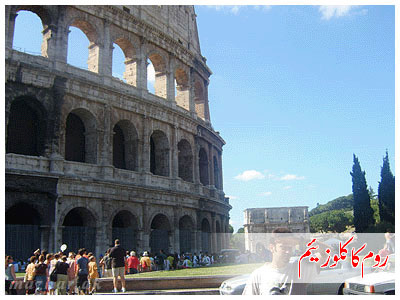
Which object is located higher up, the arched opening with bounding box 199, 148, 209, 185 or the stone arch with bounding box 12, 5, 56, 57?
the stone arch with bounding box 12, 5, 56, 57

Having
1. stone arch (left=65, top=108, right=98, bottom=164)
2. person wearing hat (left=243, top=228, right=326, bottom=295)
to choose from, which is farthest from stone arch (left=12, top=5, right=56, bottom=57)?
person wearing hat (left=243, top=228, right=326, bottom=295)

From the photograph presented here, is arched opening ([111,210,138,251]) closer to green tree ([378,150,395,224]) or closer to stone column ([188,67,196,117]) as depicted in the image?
stone column ([188,67,196,117])

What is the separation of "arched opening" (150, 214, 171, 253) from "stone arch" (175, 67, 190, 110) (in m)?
7.30

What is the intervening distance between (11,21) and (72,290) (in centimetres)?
1273

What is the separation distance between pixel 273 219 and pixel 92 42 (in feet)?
117

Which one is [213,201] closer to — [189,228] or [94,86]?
[189,228]

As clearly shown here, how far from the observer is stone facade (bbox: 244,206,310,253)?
51.5 meters

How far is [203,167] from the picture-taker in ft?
97.1

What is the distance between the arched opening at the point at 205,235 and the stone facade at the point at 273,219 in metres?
23.3

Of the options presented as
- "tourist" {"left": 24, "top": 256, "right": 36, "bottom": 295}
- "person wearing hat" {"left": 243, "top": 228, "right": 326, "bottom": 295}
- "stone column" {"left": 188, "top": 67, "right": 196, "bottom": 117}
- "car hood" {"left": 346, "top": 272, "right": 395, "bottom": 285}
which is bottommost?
"tourist" {"left": 24, "top": 256, "right": 36, "bottom": 295}

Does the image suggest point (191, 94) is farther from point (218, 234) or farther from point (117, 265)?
point (117, 265)

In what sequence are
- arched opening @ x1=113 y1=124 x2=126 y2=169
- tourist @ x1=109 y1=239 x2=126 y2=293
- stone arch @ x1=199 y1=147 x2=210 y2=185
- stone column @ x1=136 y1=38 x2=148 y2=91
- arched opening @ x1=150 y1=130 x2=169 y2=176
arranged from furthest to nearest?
stone arch @ x1=199 y1=147 x2=210 y2=185, arched opening @ x1=150 y1=130 x2=169 y2=176, stone column @ x1=136 y1=38 x2=148 y2=91, arched opening @ x1=113 y1=124 x2=126 y2=169, tourist @ x1=109 y1=239 x2=126 y2=293

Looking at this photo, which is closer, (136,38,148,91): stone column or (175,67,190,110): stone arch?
(136,38,148,91): stone column

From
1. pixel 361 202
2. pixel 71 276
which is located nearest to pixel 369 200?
pixel 361 202
